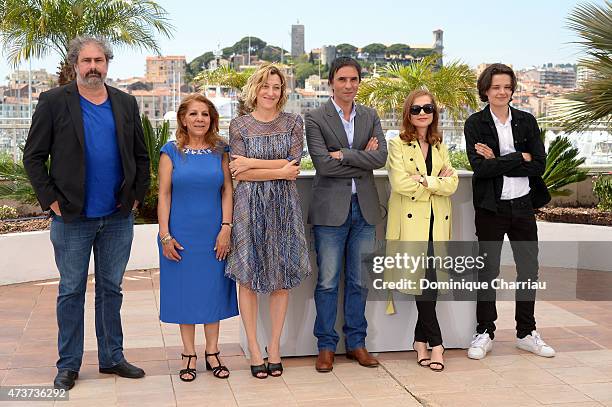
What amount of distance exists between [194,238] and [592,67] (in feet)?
16.5

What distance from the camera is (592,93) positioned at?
26.3 feet

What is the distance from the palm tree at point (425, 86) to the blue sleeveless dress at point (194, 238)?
8986 mm

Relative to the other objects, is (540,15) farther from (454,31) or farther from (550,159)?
(550,159)

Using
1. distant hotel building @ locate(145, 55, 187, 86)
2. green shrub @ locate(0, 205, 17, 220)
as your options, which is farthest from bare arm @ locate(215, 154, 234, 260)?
distant hotel building @ locate(145, 55, 187, 86)

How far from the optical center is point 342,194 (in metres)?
4.84

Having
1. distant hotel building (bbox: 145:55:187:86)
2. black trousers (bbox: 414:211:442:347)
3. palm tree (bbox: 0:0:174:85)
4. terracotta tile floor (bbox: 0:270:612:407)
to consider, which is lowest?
terracotta tile floor (bbox: 0:270:612:407)

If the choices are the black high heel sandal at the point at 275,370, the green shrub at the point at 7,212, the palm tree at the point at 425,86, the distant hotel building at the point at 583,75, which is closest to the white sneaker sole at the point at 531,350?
the black high heel sandal at the point at 275,370

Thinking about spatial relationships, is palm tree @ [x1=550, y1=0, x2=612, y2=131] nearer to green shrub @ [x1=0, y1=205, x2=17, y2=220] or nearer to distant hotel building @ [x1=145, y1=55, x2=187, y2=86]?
green shrub @ [x1=0, y1=205, x2=17, y2=220]

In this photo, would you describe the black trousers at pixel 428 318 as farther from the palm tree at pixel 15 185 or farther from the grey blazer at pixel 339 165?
the palm tree at pixel 15 185

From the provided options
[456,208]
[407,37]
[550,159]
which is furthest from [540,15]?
[456,208]

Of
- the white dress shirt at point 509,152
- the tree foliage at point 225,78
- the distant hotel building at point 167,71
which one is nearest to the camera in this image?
the white dress shirt at point 509,152

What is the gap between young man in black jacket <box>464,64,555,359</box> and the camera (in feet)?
16.8

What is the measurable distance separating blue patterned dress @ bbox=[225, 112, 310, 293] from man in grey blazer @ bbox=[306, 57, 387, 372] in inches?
7.0

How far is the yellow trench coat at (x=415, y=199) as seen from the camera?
489 centimetres
